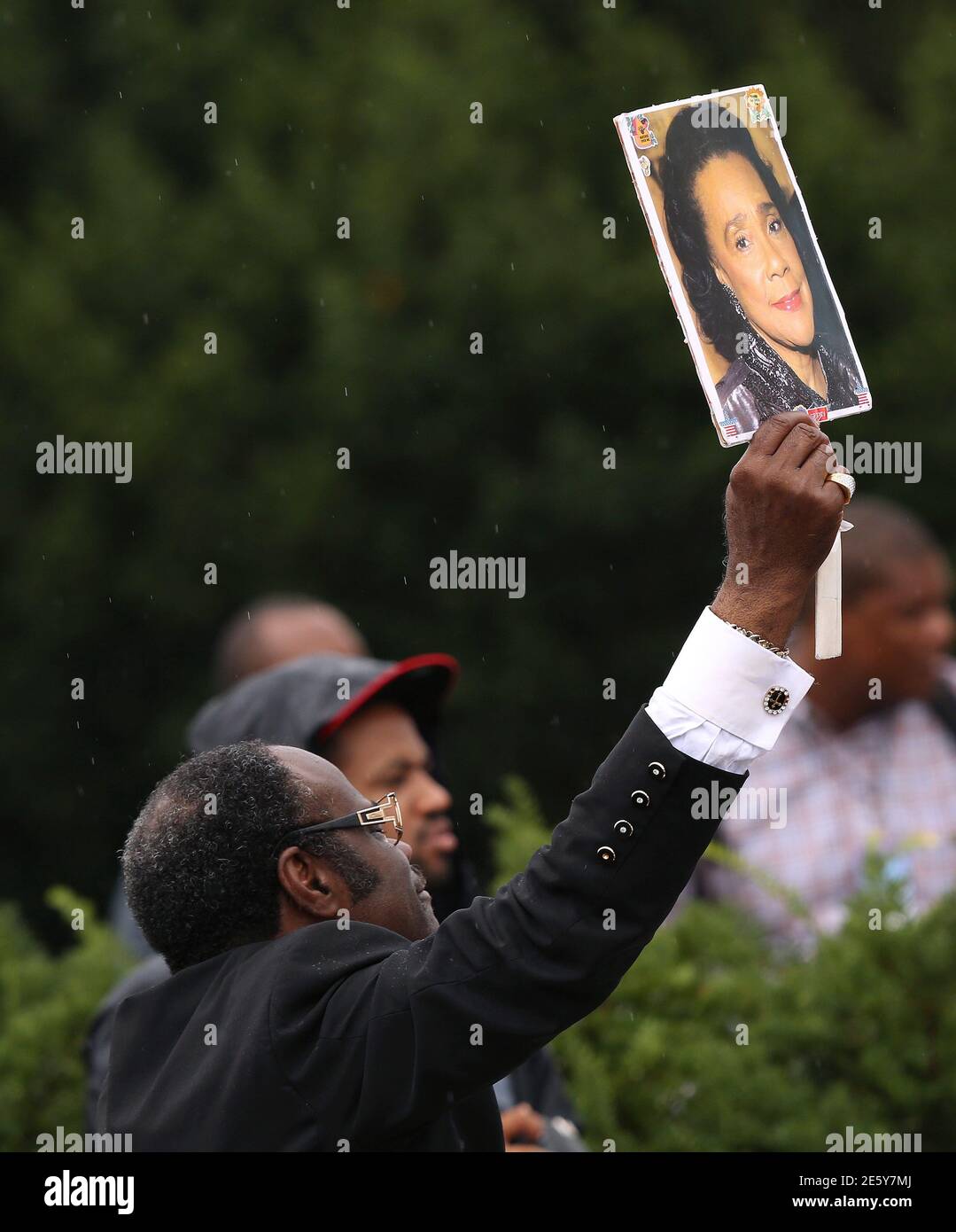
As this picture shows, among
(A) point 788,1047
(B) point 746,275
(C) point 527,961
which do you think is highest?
(B) point 746,275

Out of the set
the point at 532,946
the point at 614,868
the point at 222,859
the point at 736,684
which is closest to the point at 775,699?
the point at 736,684

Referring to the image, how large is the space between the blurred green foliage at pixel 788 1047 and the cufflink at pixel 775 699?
7.05 feet

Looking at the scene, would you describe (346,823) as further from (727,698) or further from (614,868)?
(727,698)

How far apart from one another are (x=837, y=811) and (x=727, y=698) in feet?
11.3

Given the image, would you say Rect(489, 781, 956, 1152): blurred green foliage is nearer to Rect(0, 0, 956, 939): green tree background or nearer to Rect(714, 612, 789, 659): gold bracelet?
Rect(714, 612, 789, 659): gold bracelet

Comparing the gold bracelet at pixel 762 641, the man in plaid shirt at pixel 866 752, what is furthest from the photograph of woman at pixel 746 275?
the man in plaid shirt at pixel 866 752

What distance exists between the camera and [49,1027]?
4957 mm

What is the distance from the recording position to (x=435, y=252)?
972 centimetres

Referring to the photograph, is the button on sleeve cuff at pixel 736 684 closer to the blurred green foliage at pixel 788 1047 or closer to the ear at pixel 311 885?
the ear at pixel 311 885

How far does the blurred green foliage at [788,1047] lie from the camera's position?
4.38 metres

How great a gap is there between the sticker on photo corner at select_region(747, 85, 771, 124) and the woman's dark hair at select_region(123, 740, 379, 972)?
4.25 ft

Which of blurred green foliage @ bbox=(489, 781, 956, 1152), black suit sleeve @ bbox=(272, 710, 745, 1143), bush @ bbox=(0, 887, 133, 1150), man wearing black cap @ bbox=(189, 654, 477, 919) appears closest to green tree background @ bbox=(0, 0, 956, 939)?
bush @ bbox=(0, 887, 133, 1150)

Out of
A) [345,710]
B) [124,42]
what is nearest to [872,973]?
[345,710]

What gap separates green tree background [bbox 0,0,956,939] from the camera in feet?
29.8
